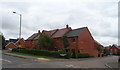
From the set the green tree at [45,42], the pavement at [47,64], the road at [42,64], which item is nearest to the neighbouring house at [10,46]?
the green tree at [45,42]

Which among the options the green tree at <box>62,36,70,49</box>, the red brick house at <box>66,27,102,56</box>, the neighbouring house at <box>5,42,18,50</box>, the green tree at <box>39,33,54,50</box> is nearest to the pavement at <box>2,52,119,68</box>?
the red brick house at <box>66,27,102,56</box>

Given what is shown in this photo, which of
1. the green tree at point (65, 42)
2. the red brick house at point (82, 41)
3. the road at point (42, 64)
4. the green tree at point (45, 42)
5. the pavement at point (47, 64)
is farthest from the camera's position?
the green tree at point (45, 42)

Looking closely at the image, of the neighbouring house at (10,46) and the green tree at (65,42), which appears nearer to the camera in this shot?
the green tree at (65,42)

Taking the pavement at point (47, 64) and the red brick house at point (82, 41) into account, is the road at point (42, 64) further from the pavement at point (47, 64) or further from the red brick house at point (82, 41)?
the red brick house at point (82, 41)

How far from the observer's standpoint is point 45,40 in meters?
40.1

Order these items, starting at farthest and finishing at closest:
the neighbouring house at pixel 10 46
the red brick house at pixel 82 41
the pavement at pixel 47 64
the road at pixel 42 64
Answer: the neighbouring house at pixel 10 46, the red brick house at pixel 82 41, the pavement at pixel 47 64, the road at pixel 42 64

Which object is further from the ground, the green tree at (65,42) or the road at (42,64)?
the green tree at (65,42)

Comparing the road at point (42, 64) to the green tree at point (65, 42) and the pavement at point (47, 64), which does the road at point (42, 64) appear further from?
the green tree at point (65, 42)

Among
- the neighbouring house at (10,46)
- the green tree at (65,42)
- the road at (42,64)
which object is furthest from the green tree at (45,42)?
the neighbouring house at (10,46)

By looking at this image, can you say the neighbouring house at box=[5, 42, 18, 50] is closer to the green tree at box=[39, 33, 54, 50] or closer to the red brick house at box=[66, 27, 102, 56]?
the green tree at box=[39, 33, 54, 50]

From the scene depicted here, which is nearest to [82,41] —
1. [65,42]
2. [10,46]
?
[65,42]

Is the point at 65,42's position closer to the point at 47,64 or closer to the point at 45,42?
the point at 45,42

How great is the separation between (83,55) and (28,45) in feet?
91.1

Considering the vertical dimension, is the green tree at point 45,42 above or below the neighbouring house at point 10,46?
above
